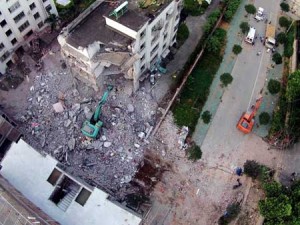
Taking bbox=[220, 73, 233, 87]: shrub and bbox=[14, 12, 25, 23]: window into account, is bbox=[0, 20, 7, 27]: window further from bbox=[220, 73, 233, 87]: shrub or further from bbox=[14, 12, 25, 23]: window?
bbox=[220, 73, 233, 87]: shrub

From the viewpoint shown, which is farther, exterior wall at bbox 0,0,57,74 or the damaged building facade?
exterior wall at bbox 0,0,57,74

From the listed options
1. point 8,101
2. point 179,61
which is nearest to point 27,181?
point 8,101

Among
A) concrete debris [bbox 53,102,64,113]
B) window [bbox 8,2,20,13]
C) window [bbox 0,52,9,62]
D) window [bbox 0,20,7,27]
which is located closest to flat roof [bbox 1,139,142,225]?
concrete debris [bbox 53,102,64,113]

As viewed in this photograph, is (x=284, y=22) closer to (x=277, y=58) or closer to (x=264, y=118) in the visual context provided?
(x=277, y=58)

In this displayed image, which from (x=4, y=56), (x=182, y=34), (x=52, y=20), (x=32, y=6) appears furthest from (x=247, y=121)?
(x=4, y=56)

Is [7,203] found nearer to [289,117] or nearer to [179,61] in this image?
[179,61]
